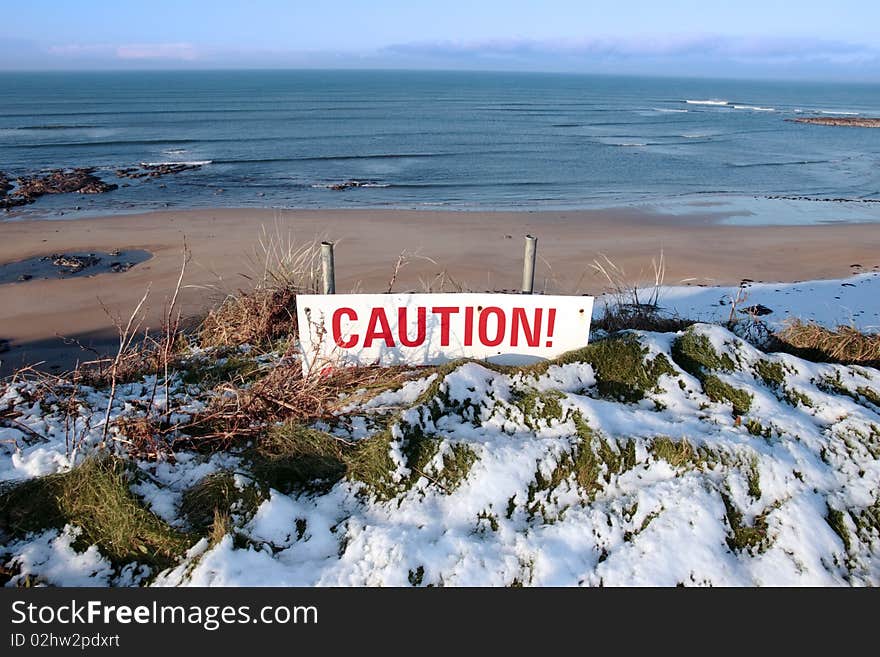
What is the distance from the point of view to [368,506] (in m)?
2.67

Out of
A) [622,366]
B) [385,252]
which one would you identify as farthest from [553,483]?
[385,252]

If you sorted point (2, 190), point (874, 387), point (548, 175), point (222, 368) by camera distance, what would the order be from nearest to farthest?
point (874, 387) → point (222, 368) → point (2, 190) → point (548, 175)

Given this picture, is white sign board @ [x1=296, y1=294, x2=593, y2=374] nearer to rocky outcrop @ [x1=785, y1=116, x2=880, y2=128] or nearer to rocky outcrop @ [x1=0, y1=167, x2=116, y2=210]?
rocky outcrop @ [x1=0, y1=167, x2=116, y2=210]

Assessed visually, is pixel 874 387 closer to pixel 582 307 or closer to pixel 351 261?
pixel 582 307

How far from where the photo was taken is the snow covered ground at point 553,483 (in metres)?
2.33

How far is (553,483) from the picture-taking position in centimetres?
276

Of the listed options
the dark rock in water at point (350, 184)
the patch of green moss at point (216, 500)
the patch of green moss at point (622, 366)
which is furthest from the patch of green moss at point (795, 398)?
the dark rock in water at point (350, 184)

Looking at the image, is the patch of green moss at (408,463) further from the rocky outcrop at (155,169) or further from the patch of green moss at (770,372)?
the rocky outcrop at (155,169)

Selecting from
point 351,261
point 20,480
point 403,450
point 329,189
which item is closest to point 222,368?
point 20,480

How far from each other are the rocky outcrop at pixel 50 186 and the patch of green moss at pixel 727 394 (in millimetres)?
19217

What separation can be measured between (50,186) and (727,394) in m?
22.1

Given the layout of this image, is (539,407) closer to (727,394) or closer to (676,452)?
(676,452)

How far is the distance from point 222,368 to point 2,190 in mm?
19455

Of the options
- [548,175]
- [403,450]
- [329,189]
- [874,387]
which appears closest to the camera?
[403,450]
